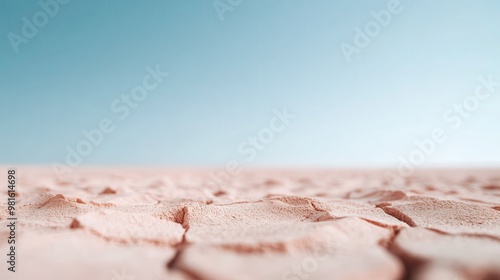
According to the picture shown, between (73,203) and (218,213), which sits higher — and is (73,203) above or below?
above

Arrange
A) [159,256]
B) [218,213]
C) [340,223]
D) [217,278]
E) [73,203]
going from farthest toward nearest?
1. [73,203]
2. [218,213]
3. [340,223]
4. [159,256]
5. [217,278]

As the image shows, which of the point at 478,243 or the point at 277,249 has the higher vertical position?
the point at 277,249

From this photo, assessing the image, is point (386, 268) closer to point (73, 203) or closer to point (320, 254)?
point (320, 254)

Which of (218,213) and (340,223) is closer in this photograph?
(340,223)

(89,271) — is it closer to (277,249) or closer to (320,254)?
(277,249)

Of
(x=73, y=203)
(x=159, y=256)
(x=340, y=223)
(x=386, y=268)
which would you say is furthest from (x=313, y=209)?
(x=73, y=203)

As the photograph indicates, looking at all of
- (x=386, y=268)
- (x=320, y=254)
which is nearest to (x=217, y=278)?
(x=320, y=254)

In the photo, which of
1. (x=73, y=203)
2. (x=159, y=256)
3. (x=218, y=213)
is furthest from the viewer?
(x=73, y=203)

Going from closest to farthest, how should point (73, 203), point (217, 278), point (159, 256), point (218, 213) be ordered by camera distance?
point (217, 278) < point (159, 256) < point (218, 213) < point (73, 203)

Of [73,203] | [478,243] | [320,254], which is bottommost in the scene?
[478,243]
